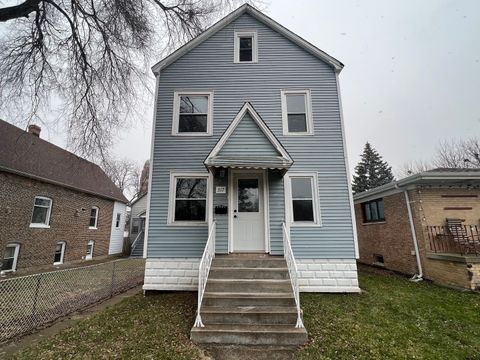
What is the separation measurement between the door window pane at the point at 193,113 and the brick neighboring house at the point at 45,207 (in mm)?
3502

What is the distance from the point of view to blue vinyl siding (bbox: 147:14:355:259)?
6.79 metres

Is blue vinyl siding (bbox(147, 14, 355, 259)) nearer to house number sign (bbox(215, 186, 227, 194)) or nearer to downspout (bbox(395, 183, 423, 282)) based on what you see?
house number sign (bbox(215, 186, 227, 194))

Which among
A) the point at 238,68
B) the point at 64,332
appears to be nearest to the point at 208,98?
the point at 238,68

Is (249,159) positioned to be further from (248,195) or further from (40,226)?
(40,226)

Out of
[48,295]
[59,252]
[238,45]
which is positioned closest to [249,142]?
[238,45]

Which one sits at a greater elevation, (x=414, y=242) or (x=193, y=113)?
(x=193, y=113)

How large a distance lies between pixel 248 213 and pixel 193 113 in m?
3.75

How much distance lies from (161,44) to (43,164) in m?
9.79

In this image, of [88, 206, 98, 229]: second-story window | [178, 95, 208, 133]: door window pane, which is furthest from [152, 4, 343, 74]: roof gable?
[88, 206, 98, 229]: second-story window

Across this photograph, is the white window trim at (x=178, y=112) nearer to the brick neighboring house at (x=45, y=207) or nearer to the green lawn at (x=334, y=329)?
the brick neighboring house at (x=45, y=207)

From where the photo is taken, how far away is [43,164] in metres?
12.7

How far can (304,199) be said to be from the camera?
23.3 ft

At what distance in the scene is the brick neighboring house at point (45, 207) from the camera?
1032cm

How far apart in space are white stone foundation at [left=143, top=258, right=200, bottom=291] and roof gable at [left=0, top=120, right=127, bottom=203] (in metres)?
4.17
